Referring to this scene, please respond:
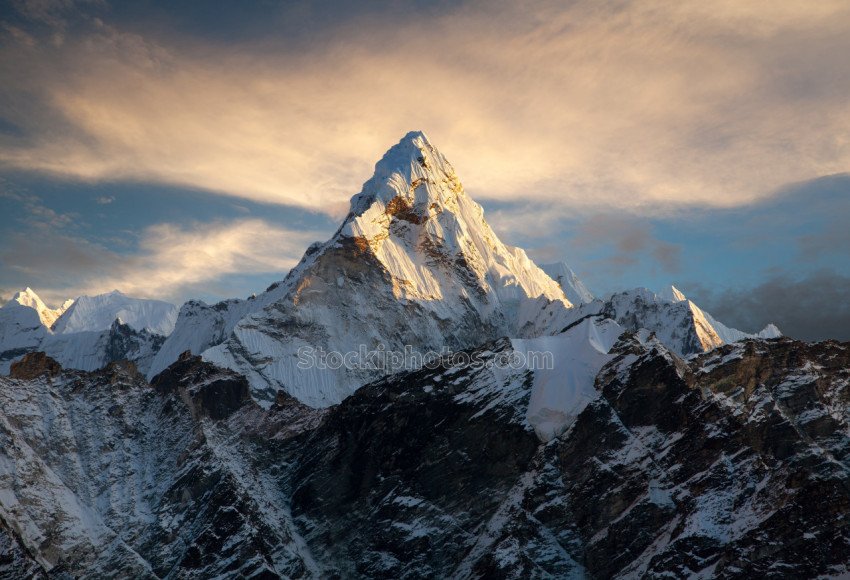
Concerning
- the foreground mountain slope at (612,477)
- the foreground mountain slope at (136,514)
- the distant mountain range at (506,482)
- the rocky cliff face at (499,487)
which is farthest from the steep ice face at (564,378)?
the foreground mountain slope at (136,514)

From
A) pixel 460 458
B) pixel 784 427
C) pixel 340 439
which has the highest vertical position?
pixel 340 439

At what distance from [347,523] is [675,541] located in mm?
66911

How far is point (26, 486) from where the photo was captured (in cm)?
18025

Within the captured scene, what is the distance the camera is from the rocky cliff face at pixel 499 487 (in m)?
146

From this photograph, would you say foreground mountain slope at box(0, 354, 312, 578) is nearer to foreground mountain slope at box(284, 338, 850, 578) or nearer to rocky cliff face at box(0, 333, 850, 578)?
rocky cliff face at box(0, 333, 850, 578)

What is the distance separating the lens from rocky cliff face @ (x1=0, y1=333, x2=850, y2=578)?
477 feet

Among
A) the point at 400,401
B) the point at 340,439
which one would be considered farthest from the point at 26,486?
the point at 400,401

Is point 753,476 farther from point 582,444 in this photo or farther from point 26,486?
point 26,486

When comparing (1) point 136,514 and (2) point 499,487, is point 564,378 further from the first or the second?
(1) point 136,514

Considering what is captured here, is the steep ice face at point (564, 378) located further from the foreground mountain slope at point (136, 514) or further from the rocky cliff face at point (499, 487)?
the foreground mountain slope at point (136, 514)

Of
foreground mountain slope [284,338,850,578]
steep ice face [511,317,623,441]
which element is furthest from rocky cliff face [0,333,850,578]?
steep ice face [511,317,623,441]

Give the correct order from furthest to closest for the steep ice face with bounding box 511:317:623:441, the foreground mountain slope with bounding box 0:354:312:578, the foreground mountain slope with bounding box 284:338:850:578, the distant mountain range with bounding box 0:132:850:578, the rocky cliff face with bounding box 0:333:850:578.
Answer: the steep ice face with bounding box 511:317:623:441
the foreground mountain slope with bounding box 0:354:312:578
the distant mountain range with bounding box 0:132:850:578
the rocky cliff face with bounding box 0:333:850:578
the foreground mountain slope with bounding box 284:338:850:578

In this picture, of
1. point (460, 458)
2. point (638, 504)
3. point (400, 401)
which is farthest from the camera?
point (400, 401)

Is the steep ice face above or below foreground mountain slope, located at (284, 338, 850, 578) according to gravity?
above
